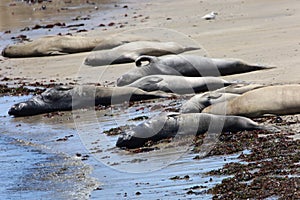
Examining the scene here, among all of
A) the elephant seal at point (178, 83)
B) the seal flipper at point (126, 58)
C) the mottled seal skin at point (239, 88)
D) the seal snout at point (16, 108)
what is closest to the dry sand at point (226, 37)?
the seal flipper at point (126, 58)

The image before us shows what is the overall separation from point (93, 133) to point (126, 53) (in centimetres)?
433

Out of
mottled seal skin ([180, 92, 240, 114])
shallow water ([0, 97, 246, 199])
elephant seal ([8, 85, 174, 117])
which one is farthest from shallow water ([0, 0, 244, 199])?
mottled seal skin ([180, 92, 240, 114])

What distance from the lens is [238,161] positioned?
7.13 m

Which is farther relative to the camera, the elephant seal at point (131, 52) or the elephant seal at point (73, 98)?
the elephant seal at point (131, 52)

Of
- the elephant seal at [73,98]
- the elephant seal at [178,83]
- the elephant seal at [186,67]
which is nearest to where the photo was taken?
the elephant seal at [178,83]

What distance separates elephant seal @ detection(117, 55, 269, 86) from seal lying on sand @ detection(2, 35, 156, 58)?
11.5ft

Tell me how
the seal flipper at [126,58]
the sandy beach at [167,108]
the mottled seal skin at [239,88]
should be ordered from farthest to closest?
the seal flipper at [126,58] < the mottled seal skin at [239,88] < the sandy beach at [167,108]

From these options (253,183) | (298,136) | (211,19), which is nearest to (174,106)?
(298,136)

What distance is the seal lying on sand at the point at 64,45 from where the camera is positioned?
15.0m

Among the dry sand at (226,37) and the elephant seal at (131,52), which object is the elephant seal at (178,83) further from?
the elephant seal at (131,52)

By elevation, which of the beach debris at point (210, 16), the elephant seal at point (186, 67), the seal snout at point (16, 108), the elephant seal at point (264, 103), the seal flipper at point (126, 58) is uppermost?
the elephant seal at point (264, 103)

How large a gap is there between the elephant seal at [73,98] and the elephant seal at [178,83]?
138 millimetres

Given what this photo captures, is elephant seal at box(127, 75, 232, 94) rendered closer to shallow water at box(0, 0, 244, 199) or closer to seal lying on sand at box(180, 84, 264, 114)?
shallow water at box(0, 0, 244, 199)

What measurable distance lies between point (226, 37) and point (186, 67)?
11.0 feet
